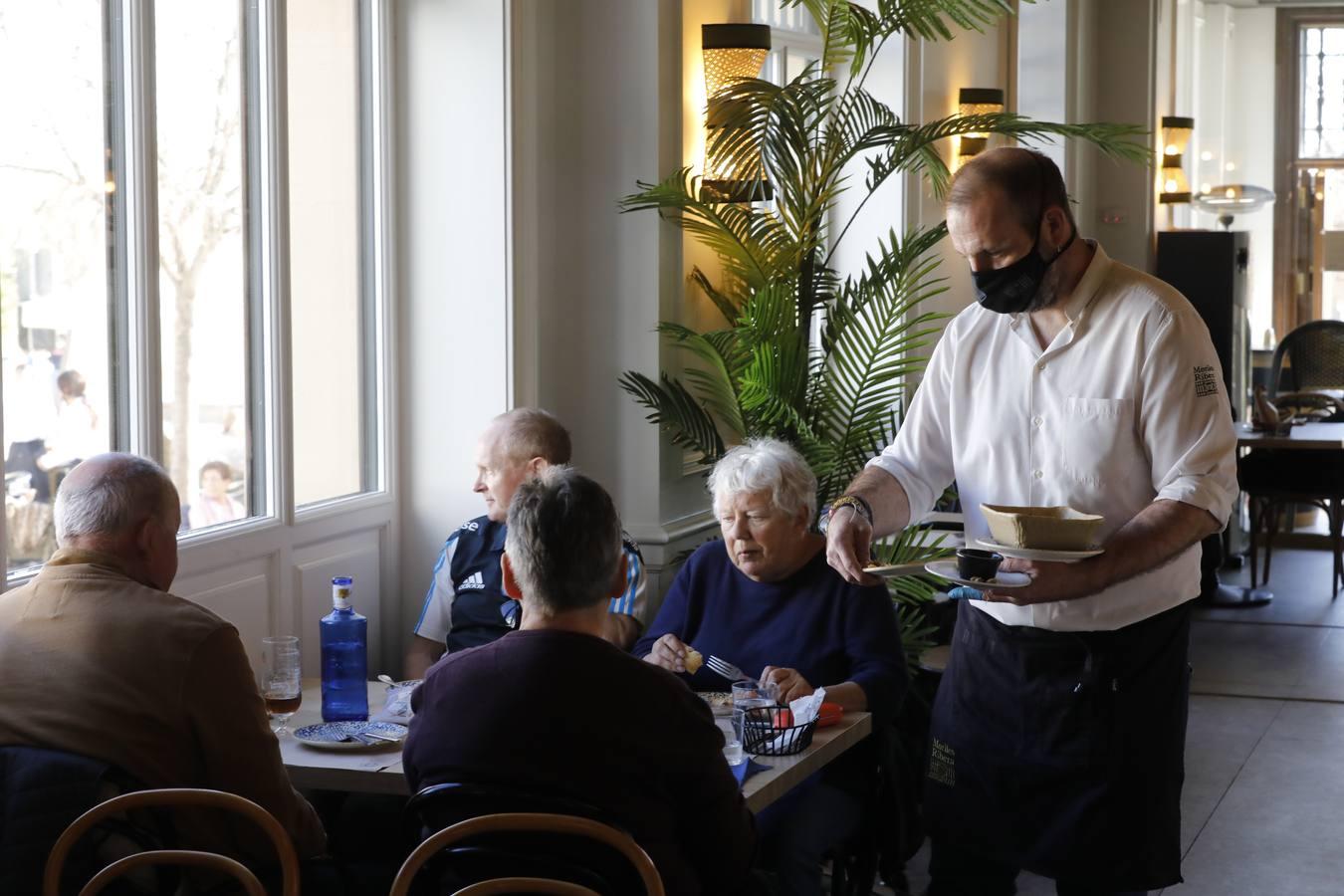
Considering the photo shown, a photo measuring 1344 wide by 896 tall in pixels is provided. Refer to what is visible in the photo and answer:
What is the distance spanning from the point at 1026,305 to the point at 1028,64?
7.03 meters

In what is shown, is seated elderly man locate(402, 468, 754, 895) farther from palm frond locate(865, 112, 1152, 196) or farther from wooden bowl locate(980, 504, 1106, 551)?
palm frond locate(865, 112, 1152, 196)

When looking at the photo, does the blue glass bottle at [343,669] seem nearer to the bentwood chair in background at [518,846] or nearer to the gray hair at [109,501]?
the gray hair at [109,501]

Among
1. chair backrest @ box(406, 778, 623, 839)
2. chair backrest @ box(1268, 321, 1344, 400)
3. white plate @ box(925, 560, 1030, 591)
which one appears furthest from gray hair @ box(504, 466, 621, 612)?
chair backrest @ box(1268, 321, 1344, 400)

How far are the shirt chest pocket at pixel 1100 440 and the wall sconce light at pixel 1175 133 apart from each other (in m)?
8.15

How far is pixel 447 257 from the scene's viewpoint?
14.4 ft

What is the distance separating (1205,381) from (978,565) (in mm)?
515

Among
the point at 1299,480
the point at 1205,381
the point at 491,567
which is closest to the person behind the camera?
the point at 1205,381

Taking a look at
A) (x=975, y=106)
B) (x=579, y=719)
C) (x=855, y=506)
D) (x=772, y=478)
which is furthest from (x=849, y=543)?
(x=975, y=106)

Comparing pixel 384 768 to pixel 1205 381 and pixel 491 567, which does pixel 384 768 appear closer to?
pixel 491 567

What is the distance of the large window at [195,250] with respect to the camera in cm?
323

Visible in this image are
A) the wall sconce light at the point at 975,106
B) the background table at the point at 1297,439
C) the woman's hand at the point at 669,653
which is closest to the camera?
the woman's hand at the point at 669,653

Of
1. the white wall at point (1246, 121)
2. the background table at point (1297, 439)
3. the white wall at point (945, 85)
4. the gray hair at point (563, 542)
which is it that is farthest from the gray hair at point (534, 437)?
the white wall at point (1246, 121)

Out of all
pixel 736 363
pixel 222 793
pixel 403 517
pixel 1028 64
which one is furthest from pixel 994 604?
pixel 1028 64

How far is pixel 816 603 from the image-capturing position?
3410 mm
